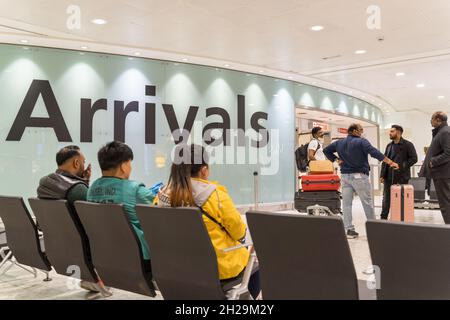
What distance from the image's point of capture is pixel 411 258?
150 cm

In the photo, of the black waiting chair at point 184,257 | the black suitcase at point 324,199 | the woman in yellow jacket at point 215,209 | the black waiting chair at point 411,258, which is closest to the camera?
the black waiting chair at point 411,258

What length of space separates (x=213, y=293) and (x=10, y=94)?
5947 mm

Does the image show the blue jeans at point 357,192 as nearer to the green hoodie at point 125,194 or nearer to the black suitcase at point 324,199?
the black suitcase at point 324,199

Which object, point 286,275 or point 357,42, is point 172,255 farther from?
point 357,42

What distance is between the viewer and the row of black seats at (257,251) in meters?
1.50

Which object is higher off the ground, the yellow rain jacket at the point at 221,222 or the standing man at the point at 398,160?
the standing man at the point at 398,160

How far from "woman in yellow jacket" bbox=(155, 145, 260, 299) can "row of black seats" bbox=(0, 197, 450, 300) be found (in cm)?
16

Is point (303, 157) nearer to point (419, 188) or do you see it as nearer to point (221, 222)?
point (419, 188)

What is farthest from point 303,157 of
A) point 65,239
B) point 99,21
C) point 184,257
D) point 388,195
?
point 184,257

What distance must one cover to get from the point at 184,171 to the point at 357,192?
12.7ft

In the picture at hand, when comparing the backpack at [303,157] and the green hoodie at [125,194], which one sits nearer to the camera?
the green hoodie at [125,194]

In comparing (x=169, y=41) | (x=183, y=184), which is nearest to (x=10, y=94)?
(x=169, y=41)

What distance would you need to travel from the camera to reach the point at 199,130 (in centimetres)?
824

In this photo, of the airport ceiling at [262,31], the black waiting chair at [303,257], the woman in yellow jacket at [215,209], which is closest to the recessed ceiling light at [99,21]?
the airport ceiling at [262,31]
